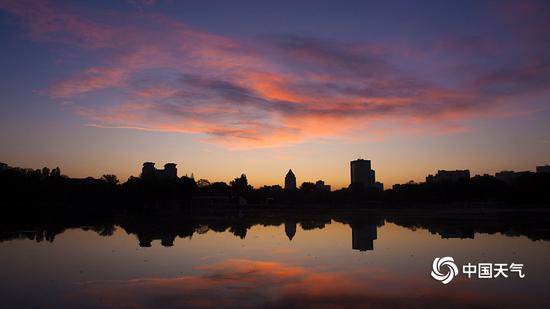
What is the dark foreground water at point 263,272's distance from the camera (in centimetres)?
1662

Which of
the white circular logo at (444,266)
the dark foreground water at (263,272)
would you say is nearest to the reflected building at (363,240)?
the dark foreground water at (263,272)

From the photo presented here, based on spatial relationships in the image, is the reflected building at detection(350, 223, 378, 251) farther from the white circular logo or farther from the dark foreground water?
the white circular logo

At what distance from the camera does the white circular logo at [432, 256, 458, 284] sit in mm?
20297

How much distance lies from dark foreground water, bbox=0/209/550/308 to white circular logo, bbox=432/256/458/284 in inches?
12.5

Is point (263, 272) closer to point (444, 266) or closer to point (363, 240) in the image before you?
point (444, 266)

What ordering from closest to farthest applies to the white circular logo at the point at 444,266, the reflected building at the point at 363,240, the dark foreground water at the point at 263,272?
the dark foreground water at the point at 263,272 < the white circular logo at the point at 444,266 < the reflected building at the point at 363,240

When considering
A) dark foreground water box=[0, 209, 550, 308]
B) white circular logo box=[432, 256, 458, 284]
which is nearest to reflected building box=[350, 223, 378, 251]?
dark foreground water box=[0, 209, 550, 308]

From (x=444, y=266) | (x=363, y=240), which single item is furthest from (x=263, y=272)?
(x=363, y=240)

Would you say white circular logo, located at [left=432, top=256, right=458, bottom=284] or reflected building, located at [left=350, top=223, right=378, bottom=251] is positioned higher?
reflected building, located at [left=350, top=223, right=378, bottom=251]

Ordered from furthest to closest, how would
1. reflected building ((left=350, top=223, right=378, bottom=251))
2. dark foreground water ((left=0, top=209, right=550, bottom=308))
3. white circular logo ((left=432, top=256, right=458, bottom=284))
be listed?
reflected building ((left=350, top=223, right=378, bottom=251)) → white circular logo ((left=432, top=256, right=458, bottom=284)) → dark foreground water ((left=0, top=209, right=550, bottom=308))

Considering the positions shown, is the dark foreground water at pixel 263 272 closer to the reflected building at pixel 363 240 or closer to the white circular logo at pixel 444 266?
the reflected building at pixel 363 240

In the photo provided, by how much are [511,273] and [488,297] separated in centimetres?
552

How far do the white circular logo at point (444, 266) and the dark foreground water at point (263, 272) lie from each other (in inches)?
12.5

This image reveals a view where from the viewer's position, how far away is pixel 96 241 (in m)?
36.3
